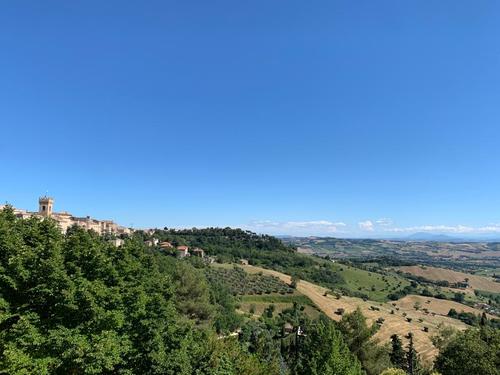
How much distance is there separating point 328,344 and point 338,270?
157631 mm

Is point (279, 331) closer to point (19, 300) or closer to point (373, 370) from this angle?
point (373, 370)

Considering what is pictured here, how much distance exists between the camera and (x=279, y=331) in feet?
268

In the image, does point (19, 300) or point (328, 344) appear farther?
point (328, 344)

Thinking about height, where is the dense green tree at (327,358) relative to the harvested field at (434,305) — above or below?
above

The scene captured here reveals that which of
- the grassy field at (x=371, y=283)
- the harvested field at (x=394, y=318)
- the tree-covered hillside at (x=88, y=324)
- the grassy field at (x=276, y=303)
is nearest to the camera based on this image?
the tree-covered hillside at (x=88, y=324)

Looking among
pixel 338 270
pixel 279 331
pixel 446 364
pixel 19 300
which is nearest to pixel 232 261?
pixel 338 270

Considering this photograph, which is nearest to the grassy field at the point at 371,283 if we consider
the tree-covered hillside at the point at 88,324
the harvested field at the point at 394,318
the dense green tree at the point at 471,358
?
the harvested field at the point at 394,318

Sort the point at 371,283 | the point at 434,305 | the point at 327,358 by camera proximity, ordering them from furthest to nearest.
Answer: the point at 371,283 < the point at 434,305 < the point at 327,358

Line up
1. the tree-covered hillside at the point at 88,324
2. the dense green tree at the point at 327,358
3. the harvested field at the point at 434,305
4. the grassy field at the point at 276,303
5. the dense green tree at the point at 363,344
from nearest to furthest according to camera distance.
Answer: the tree-covered hillside at the point at 88,324 → the dense green tree at the point at 327,358 → the dense green tree at the point at 363,344 → the grassy field at the point at 276,303 → the harvested field at the point at 434,305

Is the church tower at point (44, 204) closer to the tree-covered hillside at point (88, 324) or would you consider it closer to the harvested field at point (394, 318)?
the harvested field at point (394, 318)

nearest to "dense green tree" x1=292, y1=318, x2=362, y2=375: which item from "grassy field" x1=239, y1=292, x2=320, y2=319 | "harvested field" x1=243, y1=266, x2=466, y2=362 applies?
"harvested field" x1=243, y1=266, x2=466, y2=362

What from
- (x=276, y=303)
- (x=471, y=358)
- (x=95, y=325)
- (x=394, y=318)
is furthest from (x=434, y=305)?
(x=95, y=325)

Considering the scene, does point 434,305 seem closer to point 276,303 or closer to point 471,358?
point 276,303

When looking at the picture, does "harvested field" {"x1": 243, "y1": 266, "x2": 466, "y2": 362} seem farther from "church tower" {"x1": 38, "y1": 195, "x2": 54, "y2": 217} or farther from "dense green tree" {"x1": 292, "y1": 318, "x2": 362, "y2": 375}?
"church tower" {"x1": 38, "y1": 195, "x2": 54, "y2": 217}
